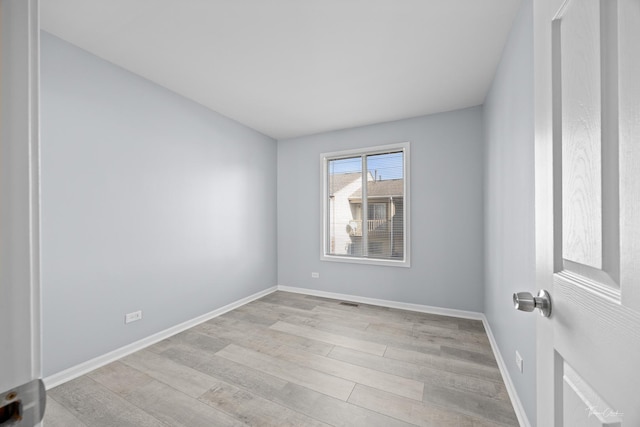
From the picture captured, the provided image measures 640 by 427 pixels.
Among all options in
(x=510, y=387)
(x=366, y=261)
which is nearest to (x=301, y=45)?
(x=366, y=261)

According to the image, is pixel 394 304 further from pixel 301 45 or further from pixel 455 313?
pixel 301 45

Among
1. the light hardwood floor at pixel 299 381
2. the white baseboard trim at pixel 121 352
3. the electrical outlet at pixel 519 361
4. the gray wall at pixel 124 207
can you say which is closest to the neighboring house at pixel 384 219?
the light hardwood floor at pixel 299 381

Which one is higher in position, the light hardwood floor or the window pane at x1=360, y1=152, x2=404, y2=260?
the window pane at x1=360, y1=152, x2=404, y2=260

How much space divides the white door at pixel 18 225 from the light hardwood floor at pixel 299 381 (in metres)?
1.61

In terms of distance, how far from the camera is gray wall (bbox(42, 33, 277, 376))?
6.37 feet

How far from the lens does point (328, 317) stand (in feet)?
10.5

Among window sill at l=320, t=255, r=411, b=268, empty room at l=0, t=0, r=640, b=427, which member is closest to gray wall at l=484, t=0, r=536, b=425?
empty room at l=0, t=0, r=640, b=427

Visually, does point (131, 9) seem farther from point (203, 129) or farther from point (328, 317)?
point (328, 317)

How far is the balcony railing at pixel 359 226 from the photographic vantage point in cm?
383

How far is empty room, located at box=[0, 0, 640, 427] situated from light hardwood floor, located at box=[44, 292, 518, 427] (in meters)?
0.02

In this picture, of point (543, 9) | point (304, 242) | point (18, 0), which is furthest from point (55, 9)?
point (304, 242)

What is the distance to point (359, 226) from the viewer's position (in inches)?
157

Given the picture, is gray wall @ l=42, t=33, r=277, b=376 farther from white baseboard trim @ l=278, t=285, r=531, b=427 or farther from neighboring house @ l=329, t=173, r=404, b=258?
neighboring house @ l=329, t=173, r=404, b=258

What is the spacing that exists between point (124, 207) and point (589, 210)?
291 centimetres
